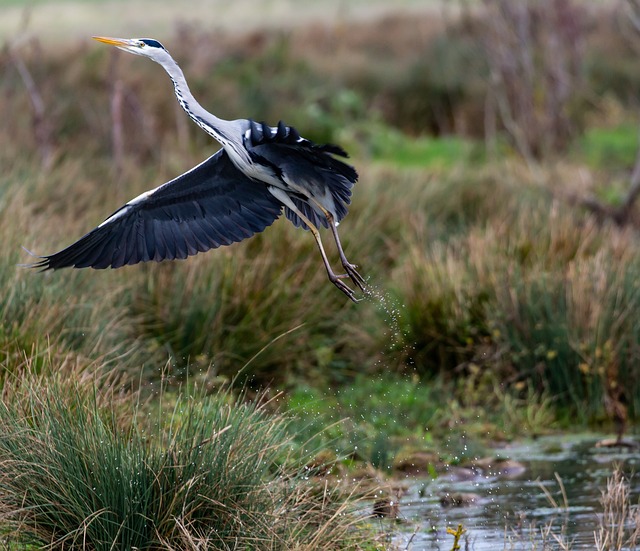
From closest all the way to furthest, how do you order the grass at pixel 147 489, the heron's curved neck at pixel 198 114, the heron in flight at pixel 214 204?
1. the grass at pixel 147 489
2. the heron's curved neck at pixel 198 114
3. the heron in flight at pixel 214 204

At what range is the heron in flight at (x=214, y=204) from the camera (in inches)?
232

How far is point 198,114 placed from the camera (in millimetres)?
A: 5836

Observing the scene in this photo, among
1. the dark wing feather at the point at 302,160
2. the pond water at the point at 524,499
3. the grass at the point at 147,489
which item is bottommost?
the pond water at the point at 524,499

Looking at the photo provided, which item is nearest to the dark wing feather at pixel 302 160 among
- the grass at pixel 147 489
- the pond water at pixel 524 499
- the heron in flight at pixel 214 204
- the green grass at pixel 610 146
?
the heron in flight at pixel 214 204

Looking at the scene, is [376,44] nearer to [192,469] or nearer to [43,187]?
[43,187]

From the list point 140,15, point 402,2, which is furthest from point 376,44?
point 402,2

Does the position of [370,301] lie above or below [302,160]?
below

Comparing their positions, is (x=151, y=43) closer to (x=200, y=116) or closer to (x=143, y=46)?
(x=143, y=46)

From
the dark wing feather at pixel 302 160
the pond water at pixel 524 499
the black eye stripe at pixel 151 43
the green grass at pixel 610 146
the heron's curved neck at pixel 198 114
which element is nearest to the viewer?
the dark wing feather at pixel 302 160

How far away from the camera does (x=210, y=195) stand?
6484mm

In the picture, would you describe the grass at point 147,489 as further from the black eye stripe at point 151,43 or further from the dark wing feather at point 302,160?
the black eye stripe at point 151,43

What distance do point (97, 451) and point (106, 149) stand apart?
9.29m

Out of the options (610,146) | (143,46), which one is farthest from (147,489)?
(610,146)

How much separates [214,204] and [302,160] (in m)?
0.84
